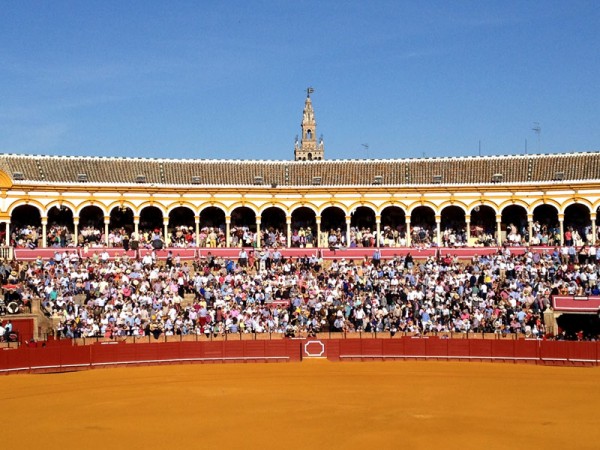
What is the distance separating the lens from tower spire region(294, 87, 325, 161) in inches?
3639

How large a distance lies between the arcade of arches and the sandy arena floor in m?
17.0

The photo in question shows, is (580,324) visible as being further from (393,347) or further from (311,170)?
(311,170)

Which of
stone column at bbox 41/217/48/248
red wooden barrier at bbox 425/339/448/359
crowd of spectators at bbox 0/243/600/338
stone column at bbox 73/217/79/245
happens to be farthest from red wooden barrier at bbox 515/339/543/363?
stone column at bbox 41/217/48/248

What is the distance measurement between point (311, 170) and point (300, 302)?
15730mm

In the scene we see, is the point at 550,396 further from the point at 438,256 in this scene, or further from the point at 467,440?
the point at 438,256

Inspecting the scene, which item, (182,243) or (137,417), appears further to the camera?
(182,243)

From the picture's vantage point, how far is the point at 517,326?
34.5 metres

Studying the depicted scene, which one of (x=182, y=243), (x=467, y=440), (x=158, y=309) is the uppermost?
(x=182, y=243)

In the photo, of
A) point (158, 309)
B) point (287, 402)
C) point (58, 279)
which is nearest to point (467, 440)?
point (287, 402)

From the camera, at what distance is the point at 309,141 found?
96312mm

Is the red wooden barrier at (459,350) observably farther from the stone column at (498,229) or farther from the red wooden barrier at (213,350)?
the stone column at (498,229)

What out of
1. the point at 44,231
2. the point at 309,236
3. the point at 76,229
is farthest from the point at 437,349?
the point at 44,231

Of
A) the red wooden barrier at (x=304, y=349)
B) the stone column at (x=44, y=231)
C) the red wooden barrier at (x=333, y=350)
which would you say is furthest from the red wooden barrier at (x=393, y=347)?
the stone column at (x=44, y=231)

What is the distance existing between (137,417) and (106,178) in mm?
28438
